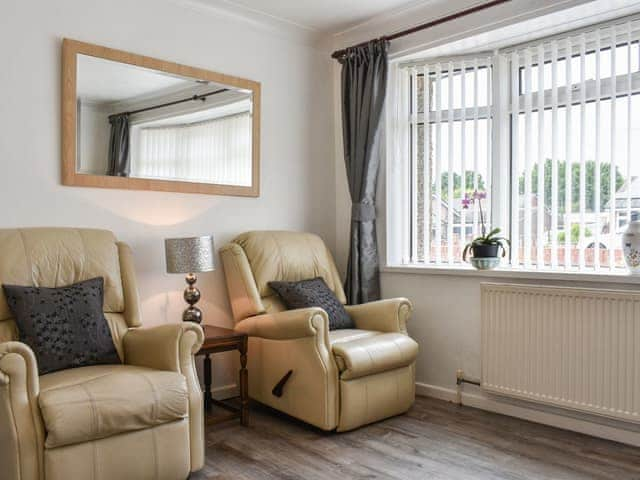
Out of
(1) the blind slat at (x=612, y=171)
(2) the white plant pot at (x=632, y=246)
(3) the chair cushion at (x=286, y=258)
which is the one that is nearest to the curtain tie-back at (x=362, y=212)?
(3) the chair cushion at (x=286, y=258)

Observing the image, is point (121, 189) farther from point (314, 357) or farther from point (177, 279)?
point (314, 357)

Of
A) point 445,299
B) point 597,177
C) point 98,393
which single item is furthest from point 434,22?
point 98,393

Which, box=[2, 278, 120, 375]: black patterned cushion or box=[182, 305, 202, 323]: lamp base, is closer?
box=[2, 278, 120, 375]: black patterned cushion

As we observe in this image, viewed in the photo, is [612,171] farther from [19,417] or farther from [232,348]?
[19,417]

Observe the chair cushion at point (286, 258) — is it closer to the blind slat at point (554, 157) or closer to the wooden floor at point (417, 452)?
the wooden floor at point (417, 452)

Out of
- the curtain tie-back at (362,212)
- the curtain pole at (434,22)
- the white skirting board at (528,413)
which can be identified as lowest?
the white skirting board at (528,413)

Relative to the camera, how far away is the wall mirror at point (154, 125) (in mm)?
2980

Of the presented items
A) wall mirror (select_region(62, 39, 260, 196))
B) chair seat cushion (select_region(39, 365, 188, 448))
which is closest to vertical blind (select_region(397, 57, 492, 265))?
wall mirror (select_region(62, 39, 260, 196))

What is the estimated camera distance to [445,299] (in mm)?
3609

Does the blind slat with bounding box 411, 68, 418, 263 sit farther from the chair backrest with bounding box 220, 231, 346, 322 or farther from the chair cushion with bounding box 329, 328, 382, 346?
the chair cushion with bounding box 329, 328, 382, 346

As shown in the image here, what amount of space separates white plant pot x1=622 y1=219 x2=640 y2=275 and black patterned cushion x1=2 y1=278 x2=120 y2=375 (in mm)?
2543

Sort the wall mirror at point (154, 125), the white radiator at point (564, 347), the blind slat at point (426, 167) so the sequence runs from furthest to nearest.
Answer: the blind slat at point (426, 167) → the wall mirror at point (154, 125) → the white radiator at point (564, 347)

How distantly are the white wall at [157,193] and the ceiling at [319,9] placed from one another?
0.15 metres

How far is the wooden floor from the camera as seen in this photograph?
2.46 metres
